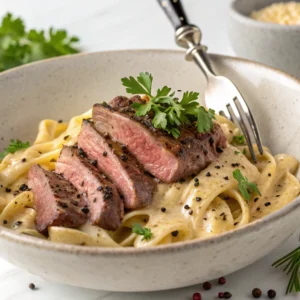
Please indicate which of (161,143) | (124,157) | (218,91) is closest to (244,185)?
(161,143)

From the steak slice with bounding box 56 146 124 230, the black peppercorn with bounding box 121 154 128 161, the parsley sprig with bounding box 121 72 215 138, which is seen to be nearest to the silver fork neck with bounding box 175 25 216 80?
the parsley sprig with bounding box 121 72 215 138

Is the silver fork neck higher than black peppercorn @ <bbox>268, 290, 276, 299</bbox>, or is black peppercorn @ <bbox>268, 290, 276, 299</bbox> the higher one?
the silver fork neck

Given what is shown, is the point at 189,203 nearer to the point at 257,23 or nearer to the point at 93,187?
the point at 93,187

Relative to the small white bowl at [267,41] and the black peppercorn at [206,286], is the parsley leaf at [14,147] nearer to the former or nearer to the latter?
the black peppercorn at [206,286]

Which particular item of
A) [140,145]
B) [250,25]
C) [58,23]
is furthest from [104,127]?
[58,23]

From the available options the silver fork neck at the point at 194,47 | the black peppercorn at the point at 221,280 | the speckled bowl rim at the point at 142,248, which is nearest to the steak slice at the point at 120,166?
the black peppercorn at the point at 221,280

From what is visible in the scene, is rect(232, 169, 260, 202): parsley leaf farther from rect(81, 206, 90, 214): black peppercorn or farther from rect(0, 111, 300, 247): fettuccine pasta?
rect(81, 206, 90, 214): black peppercorn

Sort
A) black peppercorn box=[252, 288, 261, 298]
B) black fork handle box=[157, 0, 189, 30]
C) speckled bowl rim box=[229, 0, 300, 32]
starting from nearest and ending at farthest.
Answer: black peppercorn box=[252, 288, 261, 298] → black fork handle box=[157, 0, 189, 30] → speckled bowl rim box=[229, 0, 300, 32]
